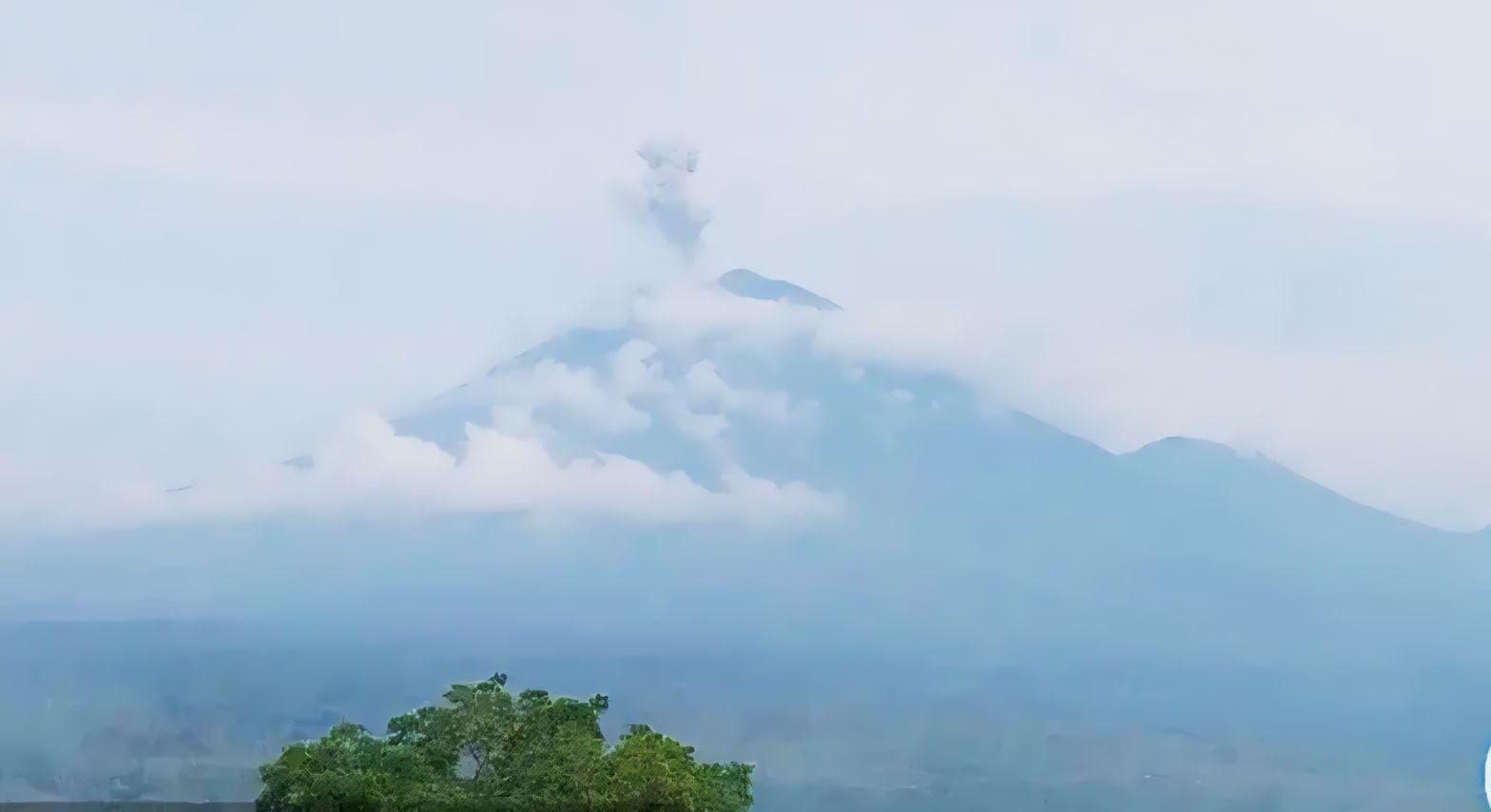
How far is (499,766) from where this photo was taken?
47.8 feet

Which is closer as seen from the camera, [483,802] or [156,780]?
[483,802]

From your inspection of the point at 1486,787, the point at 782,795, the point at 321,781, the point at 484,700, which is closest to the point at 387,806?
the point at 321,781

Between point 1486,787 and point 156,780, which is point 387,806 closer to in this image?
point 1486,787

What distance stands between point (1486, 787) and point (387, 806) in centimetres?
851

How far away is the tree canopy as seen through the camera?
13.6m

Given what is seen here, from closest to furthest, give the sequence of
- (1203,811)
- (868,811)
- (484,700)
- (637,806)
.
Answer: (637,806) < (484,700) < (868,811) < (1203,811)

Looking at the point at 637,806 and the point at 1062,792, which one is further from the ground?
the point at 1062,792

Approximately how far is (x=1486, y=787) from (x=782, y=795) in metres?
29.2

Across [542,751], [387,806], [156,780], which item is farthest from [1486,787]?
[156,780]

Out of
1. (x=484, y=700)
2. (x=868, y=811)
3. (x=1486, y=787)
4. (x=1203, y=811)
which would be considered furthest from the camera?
(x=1203, y=811)

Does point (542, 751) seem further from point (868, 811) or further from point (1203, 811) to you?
point (1203, 811)

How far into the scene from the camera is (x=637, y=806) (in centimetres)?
1355

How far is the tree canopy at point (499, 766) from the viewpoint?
1362 cm

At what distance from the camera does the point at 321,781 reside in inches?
539
